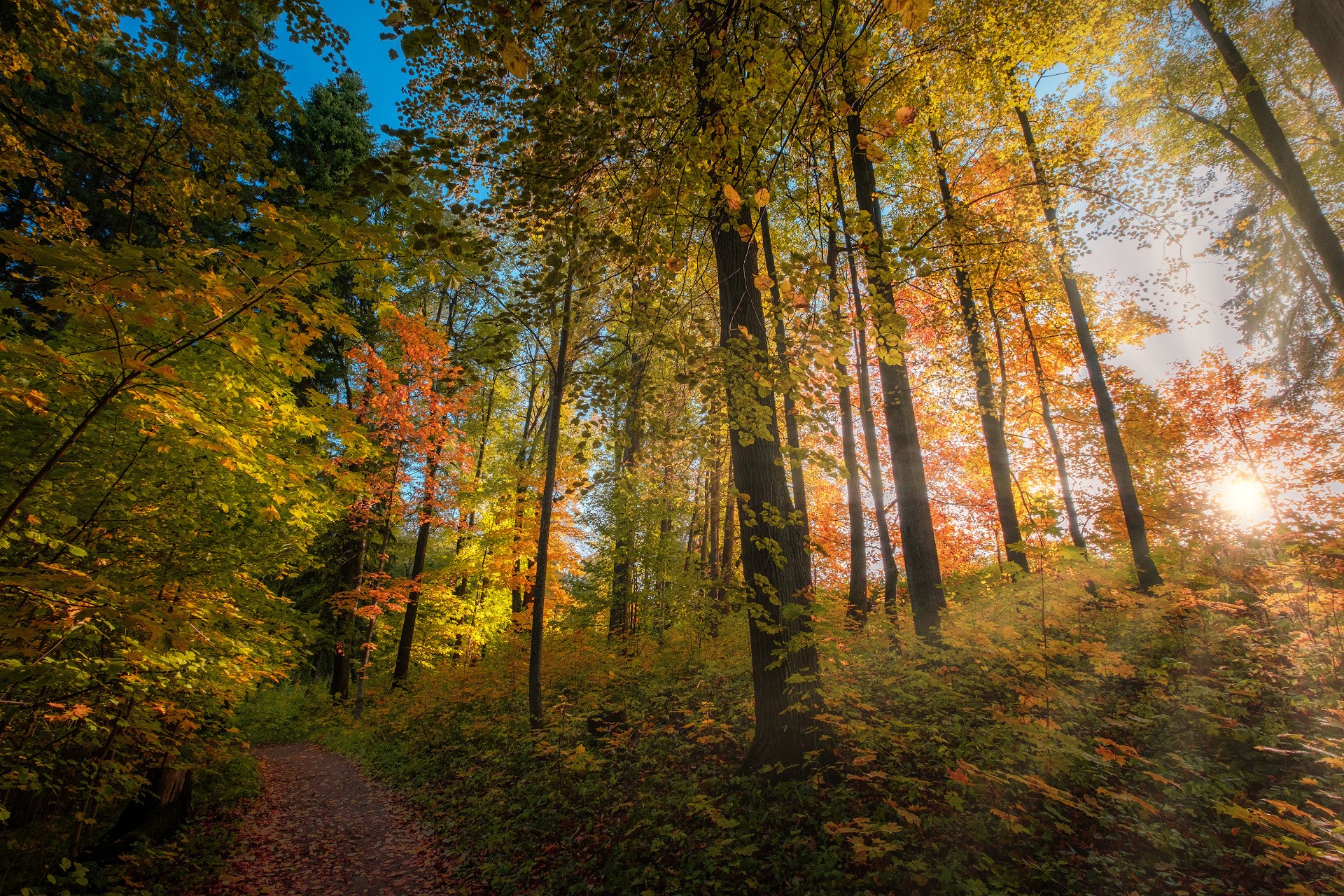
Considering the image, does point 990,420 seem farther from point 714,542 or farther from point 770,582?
point 714,542

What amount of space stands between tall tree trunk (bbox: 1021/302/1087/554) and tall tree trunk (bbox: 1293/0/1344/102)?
780 cm

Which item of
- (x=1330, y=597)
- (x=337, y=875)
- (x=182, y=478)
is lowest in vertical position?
(x=337, y=875)

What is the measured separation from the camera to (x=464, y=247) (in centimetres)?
300

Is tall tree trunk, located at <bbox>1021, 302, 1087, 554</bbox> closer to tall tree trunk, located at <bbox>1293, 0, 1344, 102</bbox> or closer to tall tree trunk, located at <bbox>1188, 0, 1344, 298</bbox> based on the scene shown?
tall tree trunk, located at <bbox>1188, 0, 1344, 298</bbox>

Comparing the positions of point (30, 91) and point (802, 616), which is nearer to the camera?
point (802, 616)

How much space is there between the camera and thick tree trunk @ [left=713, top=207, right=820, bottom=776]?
4.57 meters

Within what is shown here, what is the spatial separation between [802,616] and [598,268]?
11.9 feet

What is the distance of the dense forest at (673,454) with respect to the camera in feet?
9.62

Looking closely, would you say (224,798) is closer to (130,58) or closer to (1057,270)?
(130,58)

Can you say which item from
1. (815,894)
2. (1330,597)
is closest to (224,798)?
(815,894)

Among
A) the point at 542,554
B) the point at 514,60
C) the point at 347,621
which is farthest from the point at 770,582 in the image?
the point at 347,621

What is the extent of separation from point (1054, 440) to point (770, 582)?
1317 cm

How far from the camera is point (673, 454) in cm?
687

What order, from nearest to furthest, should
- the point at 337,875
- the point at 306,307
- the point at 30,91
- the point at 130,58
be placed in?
1. the point at 306,307
2. the point at 130,58
3. the point at 337,875
4. the point at 30,91
